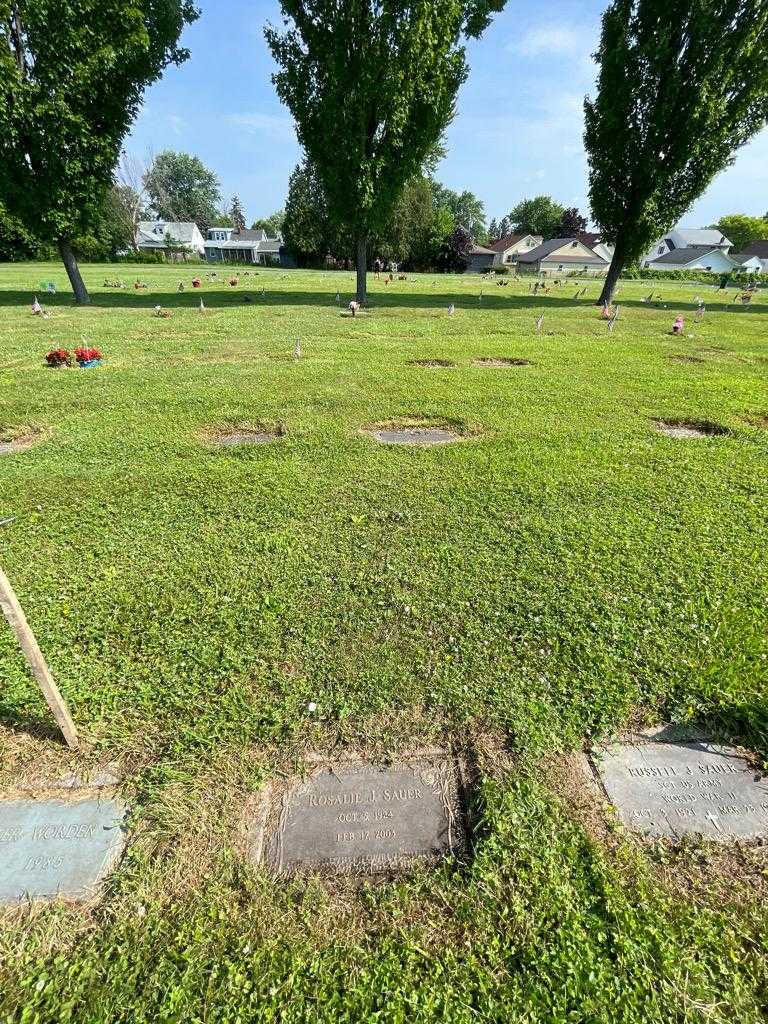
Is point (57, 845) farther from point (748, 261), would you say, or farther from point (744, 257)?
point (744, 257)

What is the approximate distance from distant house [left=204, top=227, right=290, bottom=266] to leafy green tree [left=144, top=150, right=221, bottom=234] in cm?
1459

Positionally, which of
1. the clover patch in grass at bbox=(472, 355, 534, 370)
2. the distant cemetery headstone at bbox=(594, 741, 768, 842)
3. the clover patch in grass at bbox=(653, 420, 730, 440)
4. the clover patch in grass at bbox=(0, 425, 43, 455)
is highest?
the clover patch in grass at bbox=(472, 355, 534, 370)

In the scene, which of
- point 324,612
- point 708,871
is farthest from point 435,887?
point 324,612

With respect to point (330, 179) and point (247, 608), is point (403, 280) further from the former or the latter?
point (247, 608)

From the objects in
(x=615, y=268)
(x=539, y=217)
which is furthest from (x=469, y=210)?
(x=615, y=268)

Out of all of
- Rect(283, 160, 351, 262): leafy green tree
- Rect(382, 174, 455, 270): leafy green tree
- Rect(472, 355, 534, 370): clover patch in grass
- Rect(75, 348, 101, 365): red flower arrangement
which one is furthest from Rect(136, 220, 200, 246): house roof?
Rect(472, 355, 534, 370): clover patch in grass

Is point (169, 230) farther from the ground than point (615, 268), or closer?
farther from the ground

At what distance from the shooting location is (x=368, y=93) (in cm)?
1636

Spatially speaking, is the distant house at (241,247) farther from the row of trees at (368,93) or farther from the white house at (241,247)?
the row of trees at (368,93)

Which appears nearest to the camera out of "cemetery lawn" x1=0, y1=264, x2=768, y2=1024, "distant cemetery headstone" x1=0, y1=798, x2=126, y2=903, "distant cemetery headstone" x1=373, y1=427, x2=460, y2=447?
"cemetery lawn" x1=0, y1=264, x2=768, y2=1024

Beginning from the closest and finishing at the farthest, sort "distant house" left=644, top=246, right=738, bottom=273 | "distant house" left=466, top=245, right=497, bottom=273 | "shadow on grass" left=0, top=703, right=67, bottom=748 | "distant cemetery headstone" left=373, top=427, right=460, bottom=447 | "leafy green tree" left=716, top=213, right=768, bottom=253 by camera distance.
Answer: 1. "shadow on grass" left=0, top=703, right=67, bottom=748
2. "distant cemetery headstone" left=373, top=427, right=460, bottom=447
3. "distant house" left=644, top=246, right=738, bottom=273
4. "distant house" left=466, top=245, right=497, bottom=273
5. "leafy green tree" left=716, top=213, right=768, bottom=253

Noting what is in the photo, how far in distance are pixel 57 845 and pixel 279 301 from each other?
22362mm

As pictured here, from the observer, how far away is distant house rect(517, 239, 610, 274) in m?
67.1

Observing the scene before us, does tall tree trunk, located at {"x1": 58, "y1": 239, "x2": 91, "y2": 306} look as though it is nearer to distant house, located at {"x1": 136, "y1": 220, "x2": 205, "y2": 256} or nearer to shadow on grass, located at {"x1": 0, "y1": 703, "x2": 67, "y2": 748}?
shadow on grass, located at {"x1": 0, "y1": 703, "x2": 67, "y2": 748}
